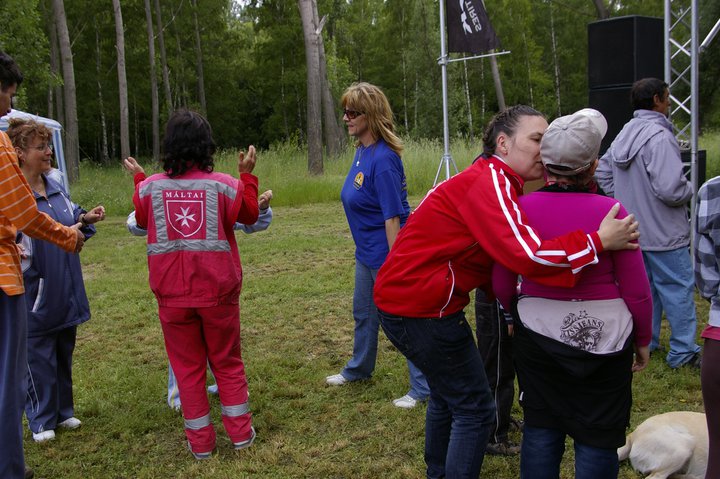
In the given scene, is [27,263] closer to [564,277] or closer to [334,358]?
[334,358]

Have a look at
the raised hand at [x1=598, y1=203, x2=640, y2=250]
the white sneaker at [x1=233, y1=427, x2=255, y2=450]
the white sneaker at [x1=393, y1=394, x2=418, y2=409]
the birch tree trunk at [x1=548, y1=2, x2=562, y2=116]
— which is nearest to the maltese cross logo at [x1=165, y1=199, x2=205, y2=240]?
the white sneaker at [x1=233, y1=427, x2=255, y2=450]

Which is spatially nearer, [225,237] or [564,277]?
[564,277]

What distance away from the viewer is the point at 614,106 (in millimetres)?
7309

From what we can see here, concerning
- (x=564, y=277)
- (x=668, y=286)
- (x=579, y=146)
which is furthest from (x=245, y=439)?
(x=668, y=286)

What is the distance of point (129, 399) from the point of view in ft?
14.5

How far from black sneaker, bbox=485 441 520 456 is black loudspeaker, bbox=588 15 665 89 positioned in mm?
5138

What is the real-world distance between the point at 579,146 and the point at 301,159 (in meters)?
16.9

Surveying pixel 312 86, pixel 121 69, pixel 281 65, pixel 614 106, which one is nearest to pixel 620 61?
pixel 614 106

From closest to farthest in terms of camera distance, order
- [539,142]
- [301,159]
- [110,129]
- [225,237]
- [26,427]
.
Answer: [539,142] < [225,237] < [26,427] < [301,159] < [110,129]

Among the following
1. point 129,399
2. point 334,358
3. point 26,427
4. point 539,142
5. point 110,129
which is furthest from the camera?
point 110,129

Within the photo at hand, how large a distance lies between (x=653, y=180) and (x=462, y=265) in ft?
8.40

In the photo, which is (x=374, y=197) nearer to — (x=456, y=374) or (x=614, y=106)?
(x=456, y=374)

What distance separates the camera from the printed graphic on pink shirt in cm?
330

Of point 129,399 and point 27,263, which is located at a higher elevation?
point 27,263
